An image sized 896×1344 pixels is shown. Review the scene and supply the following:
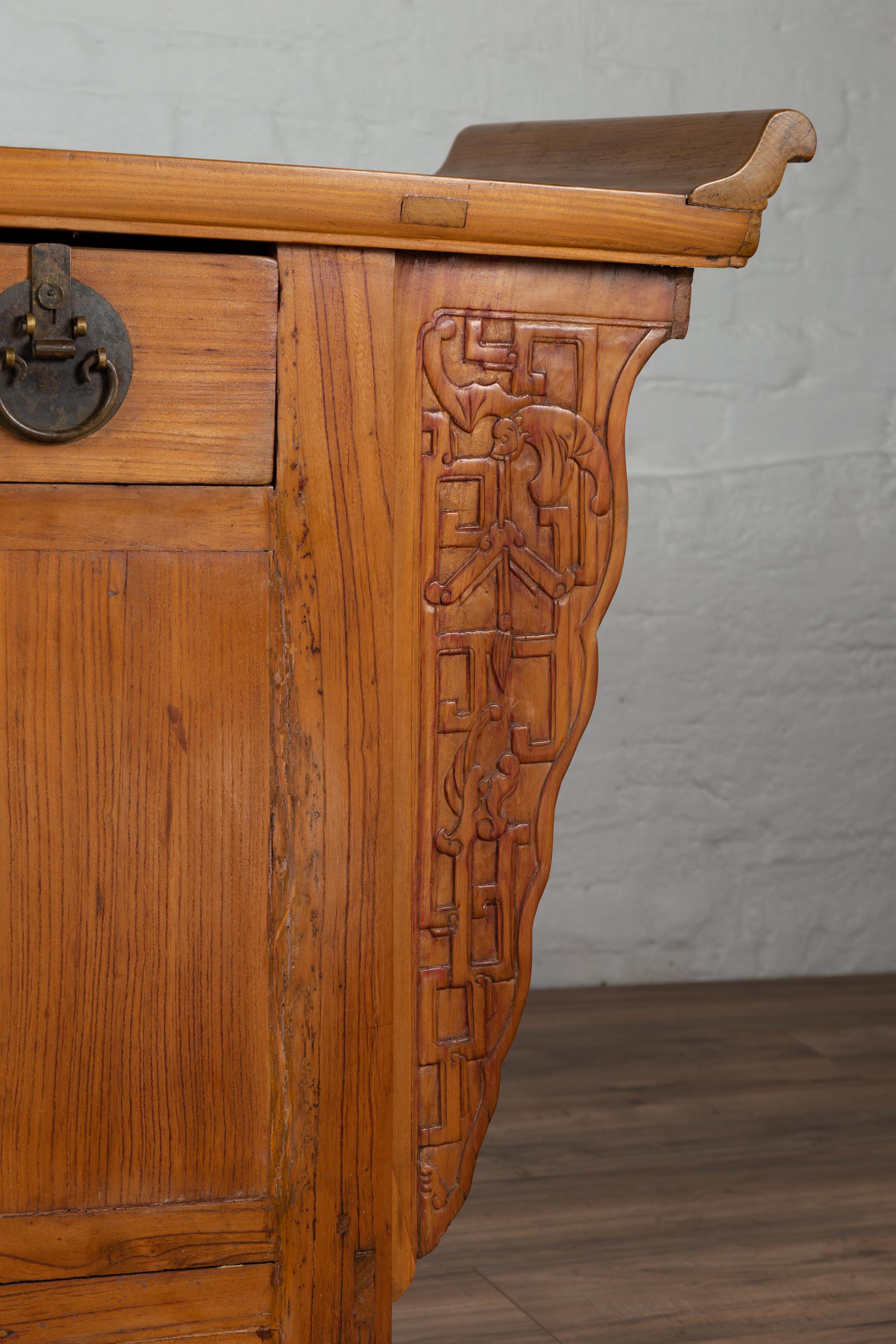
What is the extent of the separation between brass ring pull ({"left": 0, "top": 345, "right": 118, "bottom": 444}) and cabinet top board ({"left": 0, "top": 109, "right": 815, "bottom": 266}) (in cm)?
8

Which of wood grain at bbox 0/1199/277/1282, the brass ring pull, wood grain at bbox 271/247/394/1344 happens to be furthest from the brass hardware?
wood grain at bbox 0/1199/277/1282

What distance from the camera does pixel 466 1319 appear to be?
4.42ft

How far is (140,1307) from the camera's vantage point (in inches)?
33.7

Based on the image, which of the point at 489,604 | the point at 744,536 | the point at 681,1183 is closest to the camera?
the point at 489,604

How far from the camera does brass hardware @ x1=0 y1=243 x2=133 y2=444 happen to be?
0.78m

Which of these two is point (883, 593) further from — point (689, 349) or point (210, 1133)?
point (210, 1133)

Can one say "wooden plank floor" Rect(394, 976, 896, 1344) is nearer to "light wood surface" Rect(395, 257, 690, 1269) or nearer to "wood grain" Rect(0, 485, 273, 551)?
"light wood surface" Rect(395, 257, 690, 1269)

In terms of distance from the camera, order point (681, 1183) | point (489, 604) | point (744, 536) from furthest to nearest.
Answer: point (744, 536) < point (681, 1183) < point (489, 604)

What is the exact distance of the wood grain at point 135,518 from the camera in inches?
31.9

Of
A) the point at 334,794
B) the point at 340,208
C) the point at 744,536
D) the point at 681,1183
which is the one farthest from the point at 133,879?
the point at 744,536

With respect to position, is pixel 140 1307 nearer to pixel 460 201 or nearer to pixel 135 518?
pixel 135 518

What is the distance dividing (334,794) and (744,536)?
1.64 metres

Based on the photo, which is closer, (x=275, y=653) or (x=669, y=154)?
(x=275, y=653)

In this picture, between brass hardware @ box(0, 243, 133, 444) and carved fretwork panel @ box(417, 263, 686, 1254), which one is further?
carved fretwork panel @ box(417, 263, 686, 1254)
